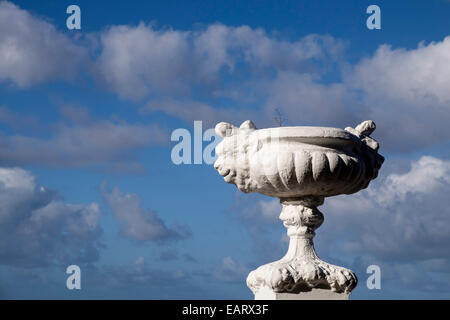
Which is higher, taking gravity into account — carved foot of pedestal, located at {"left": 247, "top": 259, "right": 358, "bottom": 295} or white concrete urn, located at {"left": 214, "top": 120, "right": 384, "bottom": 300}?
white concrete urn, located at {"left": 214, "top": 120, "right": 384, "bottom": 300}

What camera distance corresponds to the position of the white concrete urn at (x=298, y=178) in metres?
8.50

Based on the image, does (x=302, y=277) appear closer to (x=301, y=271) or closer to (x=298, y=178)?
(x=301, y=271)

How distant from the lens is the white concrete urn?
8500mm

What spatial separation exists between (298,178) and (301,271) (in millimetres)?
1049

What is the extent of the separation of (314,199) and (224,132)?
1.28 meters

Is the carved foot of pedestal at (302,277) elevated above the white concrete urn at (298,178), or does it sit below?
below

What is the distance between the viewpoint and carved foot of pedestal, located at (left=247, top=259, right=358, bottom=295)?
28.1ft

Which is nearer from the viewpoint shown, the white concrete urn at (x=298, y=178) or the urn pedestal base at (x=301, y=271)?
the white concrete urn at (x=298, y=178)

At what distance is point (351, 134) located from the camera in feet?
29.0

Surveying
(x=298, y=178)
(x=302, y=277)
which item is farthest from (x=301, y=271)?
(x=298, y=178)

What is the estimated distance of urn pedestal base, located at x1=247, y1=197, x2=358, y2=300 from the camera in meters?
8.63

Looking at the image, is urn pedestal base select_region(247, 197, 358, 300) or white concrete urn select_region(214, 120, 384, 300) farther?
urn pedestal base select_region(247, 197, 358, 300)
